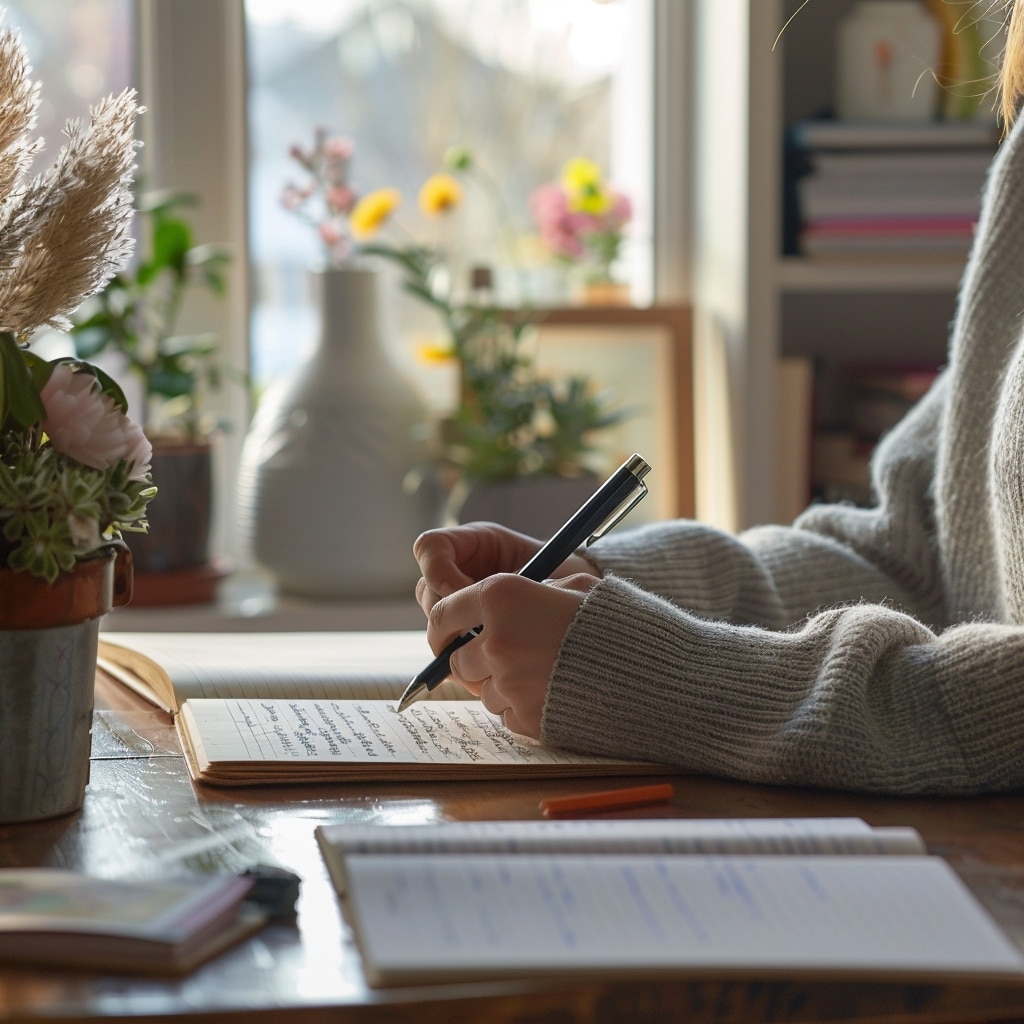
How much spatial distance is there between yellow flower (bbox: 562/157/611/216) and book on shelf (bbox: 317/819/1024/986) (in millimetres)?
1481

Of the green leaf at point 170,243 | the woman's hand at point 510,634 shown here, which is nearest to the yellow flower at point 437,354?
the green leaf at point 170,243

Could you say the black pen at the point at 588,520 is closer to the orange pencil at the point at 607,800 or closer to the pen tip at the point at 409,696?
the pen tip at the point at 409,696

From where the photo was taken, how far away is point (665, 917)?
1.45ft

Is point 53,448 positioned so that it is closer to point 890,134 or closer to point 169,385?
point 169,385

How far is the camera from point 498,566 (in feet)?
2.83

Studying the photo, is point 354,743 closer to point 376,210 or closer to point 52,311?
point 52,311

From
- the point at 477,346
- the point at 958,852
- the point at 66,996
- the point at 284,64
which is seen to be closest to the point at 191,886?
the point at 66,996

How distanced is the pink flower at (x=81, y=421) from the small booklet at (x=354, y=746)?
0.16 m

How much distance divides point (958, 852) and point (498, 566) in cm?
37

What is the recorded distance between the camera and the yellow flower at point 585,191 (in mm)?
1907

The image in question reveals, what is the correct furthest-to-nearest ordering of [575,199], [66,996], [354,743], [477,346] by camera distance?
[575,199], [477,346], [354,743], [66,996]

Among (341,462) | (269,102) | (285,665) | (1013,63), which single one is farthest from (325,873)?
(269,102)

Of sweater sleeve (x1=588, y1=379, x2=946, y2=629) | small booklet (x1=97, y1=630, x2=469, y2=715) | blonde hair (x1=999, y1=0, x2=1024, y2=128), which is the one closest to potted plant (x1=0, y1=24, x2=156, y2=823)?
small booklet (x1=97, y1=630, x2=469, y2=715)

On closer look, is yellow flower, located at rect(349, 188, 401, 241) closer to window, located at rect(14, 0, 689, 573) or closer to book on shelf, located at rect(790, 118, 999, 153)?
window, located at rect(14, 0, 689, 573)
